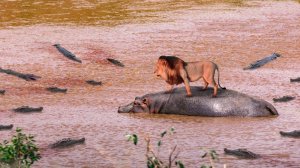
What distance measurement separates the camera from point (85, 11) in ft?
119

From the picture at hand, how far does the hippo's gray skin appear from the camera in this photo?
17.2 meters

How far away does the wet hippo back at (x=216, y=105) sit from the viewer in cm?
1719

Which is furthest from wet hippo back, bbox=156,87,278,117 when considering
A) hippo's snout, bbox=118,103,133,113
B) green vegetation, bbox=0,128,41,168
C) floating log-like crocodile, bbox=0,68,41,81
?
green vegetation, bbox=0,128,41,168

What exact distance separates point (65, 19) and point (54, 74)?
433 inches

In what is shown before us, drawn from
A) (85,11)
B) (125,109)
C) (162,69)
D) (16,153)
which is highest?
(16,153)

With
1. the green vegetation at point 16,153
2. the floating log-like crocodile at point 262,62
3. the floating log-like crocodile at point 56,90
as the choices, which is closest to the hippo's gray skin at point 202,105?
the floating log-like crocodile at point 56,90

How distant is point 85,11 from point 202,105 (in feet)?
63.9

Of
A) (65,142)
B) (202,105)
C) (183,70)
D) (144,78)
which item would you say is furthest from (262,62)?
(65,142)

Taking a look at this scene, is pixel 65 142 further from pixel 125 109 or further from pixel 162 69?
pixel 162 69

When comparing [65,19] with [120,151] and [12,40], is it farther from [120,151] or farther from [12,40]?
[120,151]

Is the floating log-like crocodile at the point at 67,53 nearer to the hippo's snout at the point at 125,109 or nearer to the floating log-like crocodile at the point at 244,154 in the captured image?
the hippo's snout at the point at 125,109

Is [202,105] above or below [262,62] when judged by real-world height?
above

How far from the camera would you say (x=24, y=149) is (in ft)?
35.9

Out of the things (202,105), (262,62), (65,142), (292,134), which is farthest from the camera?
(262,62)
